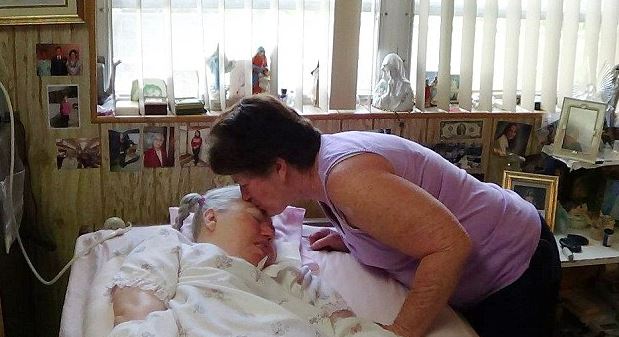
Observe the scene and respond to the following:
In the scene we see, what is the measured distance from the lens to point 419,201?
1.49m

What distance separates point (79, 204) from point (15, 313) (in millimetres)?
362

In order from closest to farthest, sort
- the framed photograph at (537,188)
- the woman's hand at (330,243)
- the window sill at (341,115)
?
the woman's hand at (330,243), the window sill at (341,115), the framed photograph at (537,188)

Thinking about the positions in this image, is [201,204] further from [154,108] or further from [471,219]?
[471,219]

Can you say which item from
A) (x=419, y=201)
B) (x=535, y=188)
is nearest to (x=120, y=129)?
(x=419, y=201)

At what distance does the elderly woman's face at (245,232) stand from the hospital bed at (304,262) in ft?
0.26

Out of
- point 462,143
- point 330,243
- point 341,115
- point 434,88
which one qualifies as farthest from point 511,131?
point 330,243

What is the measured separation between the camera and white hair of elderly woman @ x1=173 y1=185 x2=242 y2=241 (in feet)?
5.99

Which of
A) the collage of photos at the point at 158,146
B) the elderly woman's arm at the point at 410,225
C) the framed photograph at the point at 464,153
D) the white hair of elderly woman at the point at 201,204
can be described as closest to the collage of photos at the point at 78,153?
the collage of photos at the point at 158,146

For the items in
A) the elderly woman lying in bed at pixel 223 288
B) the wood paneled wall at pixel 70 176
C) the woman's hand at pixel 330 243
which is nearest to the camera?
the elderly woman lying in bed at pixel 223 288

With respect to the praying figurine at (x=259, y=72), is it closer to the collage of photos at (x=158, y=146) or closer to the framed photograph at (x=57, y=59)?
the collage of photos at (x=158, y=146)

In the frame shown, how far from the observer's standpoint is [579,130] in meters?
2.39

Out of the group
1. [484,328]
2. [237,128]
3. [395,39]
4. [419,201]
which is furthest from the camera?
[395,39]

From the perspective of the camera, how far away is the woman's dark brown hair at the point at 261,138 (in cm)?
159

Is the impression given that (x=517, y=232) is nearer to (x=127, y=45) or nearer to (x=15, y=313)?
(x=127, y=45)
